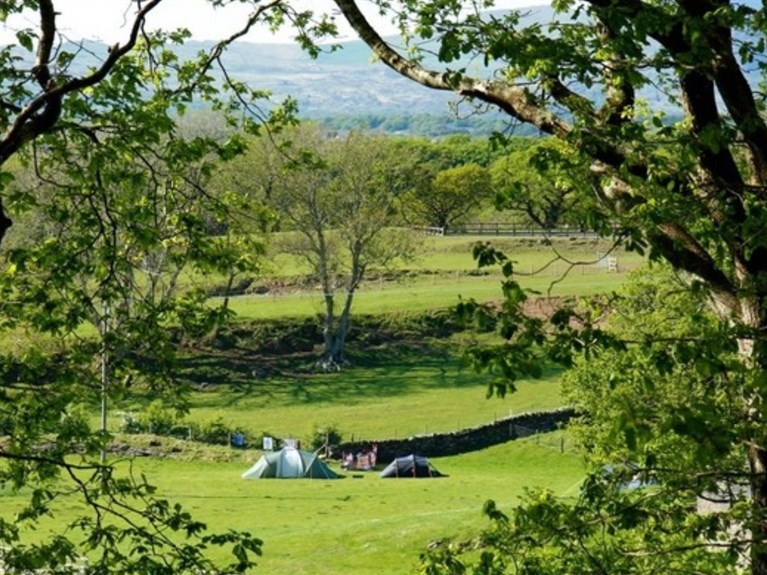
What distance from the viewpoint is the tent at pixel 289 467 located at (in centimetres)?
5131

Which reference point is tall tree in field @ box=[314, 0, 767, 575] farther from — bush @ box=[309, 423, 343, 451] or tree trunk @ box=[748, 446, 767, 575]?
bush @ box=[309, 423, 343, 451]

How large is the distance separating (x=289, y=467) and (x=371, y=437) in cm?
916

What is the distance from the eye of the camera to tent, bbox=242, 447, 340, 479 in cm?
5131

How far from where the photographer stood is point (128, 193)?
11.3 metres

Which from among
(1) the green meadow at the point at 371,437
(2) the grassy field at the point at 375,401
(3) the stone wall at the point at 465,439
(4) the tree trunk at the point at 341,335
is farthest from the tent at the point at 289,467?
(4) the tree trunk at the point at 341,335

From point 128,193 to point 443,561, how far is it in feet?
14.6

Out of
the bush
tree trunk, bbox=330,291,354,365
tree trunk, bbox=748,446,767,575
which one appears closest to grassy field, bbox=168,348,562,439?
tree trunk, bbox=330,291,354,365

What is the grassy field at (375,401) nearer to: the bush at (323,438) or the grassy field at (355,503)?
the bush at (323,438)

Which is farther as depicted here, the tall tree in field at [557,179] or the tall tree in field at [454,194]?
the tall tree in field at [454,194]

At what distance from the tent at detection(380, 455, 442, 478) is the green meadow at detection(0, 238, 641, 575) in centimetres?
77

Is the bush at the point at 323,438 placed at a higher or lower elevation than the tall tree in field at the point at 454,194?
lower

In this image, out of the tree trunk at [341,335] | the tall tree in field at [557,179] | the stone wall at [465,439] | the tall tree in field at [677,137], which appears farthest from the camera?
the tree trunk at [341,335]

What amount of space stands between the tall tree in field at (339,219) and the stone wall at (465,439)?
19.2 metres

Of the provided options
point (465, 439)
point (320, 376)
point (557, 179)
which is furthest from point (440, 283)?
point (557, 179)
